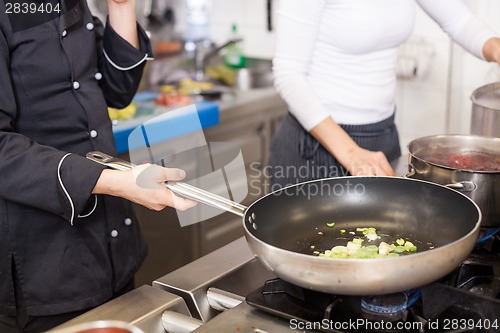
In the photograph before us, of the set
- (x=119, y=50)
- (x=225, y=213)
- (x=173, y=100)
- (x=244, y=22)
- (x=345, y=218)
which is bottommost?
(x=225, y=213)

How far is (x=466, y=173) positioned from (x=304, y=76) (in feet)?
1.71

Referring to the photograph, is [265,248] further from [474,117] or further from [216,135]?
[216,135]

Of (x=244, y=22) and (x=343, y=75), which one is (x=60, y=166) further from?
(x=244, y=22)

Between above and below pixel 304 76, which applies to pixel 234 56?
below

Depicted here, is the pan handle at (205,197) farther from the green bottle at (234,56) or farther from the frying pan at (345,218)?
the green bottle at (234,56)

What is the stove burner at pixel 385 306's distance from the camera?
0.90 meters

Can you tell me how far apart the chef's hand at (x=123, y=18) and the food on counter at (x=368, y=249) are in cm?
72

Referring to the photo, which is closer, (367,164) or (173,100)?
(367,164)

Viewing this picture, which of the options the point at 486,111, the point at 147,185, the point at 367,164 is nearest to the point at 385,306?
the point at 147,185

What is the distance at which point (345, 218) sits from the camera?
1138 mm

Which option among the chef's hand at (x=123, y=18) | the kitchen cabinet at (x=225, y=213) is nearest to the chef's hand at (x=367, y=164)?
→ the chef's hand at (x=123, y=18)

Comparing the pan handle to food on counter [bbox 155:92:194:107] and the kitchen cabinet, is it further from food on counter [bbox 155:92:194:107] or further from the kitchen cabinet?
food on counter [bbox 155:92:194:107]

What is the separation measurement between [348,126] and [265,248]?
0.81 metres

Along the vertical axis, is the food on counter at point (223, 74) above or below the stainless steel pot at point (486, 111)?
below
